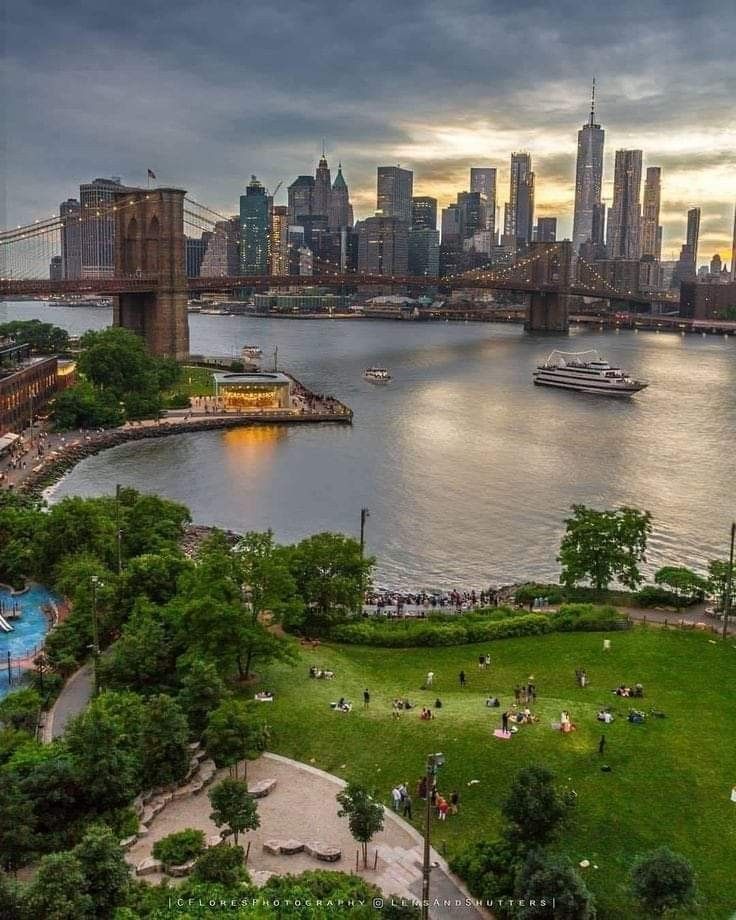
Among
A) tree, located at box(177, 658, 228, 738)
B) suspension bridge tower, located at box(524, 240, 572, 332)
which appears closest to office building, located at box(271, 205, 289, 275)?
suspension bridge tower, located at box(524, 240, 572, 332)

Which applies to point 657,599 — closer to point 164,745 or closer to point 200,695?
point 200,695

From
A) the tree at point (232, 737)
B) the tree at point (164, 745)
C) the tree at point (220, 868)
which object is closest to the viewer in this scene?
the tree at point (220, 868)

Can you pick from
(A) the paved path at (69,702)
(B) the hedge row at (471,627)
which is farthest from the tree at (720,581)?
(A) the paved path at (69,702)

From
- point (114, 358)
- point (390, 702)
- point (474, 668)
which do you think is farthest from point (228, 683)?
point (114, 358)

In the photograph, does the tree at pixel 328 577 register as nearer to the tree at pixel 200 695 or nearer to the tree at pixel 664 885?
the tree at pixel 200 695

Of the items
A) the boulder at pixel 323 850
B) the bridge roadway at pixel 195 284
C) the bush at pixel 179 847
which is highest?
the bridge roadway at pixel 195 284

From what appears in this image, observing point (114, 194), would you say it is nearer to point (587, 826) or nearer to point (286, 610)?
point (286, 610)

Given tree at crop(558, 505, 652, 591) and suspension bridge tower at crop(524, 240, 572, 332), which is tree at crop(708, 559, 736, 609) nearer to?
tree at crop(558, 505, 652, 591)

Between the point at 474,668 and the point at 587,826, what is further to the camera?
the point at 474,668
